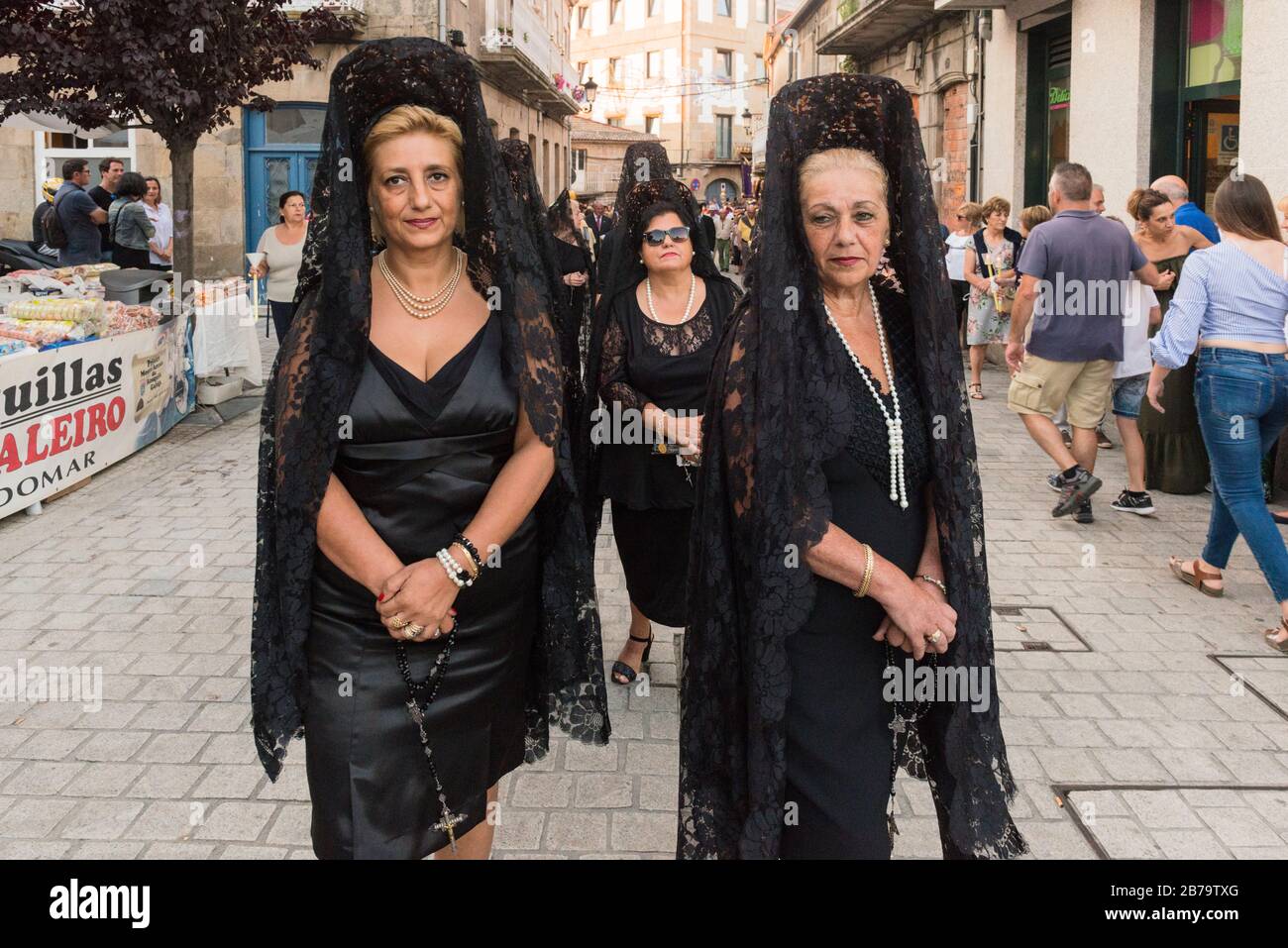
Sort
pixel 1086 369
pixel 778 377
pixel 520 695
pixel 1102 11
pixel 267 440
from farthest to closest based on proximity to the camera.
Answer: pixel 1102 11
pixel 1086 369
pixel 520 695
pixel 267 440
pixel 778 377

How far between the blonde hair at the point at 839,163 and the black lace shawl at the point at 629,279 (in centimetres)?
228

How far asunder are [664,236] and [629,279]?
0.27 m

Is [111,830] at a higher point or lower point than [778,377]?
lower

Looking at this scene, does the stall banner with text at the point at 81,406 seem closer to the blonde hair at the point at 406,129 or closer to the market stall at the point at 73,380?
the market stall at the point at 73,380

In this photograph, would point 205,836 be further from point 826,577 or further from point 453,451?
point 826,577

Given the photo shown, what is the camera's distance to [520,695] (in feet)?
9.66

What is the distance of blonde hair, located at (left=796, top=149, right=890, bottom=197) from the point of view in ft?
8.17

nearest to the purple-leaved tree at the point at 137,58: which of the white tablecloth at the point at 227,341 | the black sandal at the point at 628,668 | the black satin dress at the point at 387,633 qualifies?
the white tablecloth at the point at 227,341

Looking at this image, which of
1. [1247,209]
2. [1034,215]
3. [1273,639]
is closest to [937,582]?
[1273,639]

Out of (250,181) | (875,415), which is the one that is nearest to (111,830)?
(875,415)

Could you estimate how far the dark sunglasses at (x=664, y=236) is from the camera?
A: 15.3ft

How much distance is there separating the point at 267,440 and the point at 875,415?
4.57 feet

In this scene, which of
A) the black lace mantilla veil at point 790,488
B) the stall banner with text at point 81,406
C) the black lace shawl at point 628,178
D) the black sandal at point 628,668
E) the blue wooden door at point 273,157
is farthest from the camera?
the blue wooden door at point 273,157

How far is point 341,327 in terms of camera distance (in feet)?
8.34
